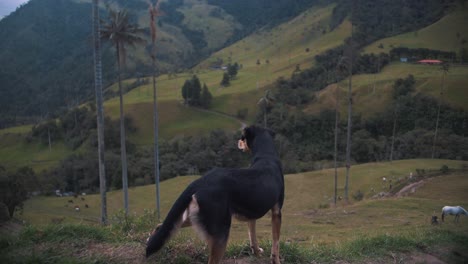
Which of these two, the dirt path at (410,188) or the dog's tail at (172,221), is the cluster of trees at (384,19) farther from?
the dog's tail at (172,221)

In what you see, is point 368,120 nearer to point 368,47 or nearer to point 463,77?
point 463,77

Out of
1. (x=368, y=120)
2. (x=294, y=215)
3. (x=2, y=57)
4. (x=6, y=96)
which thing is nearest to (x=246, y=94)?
(x=368, y=120)

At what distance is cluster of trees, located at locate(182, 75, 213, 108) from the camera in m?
96.2

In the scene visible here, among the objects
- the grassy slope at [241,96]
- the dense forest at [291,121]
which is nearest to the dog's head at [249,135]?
the dense forest at [291,121]

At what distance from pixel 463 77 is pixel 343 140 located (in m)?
24.5

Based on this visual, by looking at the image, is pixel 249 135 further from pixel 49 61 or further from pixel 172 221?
pixel 49 61

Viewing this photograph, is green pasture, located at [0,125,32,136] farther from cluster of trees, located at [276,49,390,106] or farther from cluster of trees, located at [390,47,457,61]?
cluster of trees, located at [390,47,457,61]

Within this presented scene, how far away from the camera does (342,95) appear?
274 ft

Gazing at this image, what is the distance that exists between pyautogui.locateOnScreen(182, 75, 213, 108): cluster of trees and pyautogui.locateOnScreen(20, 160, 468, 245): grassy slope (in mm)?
44822

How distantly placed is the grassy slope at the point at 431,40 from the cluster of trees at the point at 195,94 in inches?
1738

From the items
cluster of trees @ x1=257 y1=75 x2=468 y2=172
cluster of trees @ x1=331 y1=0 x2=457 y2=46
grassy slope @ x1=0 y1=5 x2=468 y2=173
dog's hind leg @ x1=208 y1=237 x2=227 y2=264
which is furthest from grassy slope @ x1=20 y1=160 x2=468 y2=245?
cluster of trees @ x1=331 y1=0 x2=457 y2=46

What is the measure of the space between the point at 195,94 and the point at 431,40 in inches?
2240

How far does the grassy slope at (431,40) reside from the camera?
77.7 metres

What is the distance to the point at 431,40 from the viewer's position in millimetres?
92688
